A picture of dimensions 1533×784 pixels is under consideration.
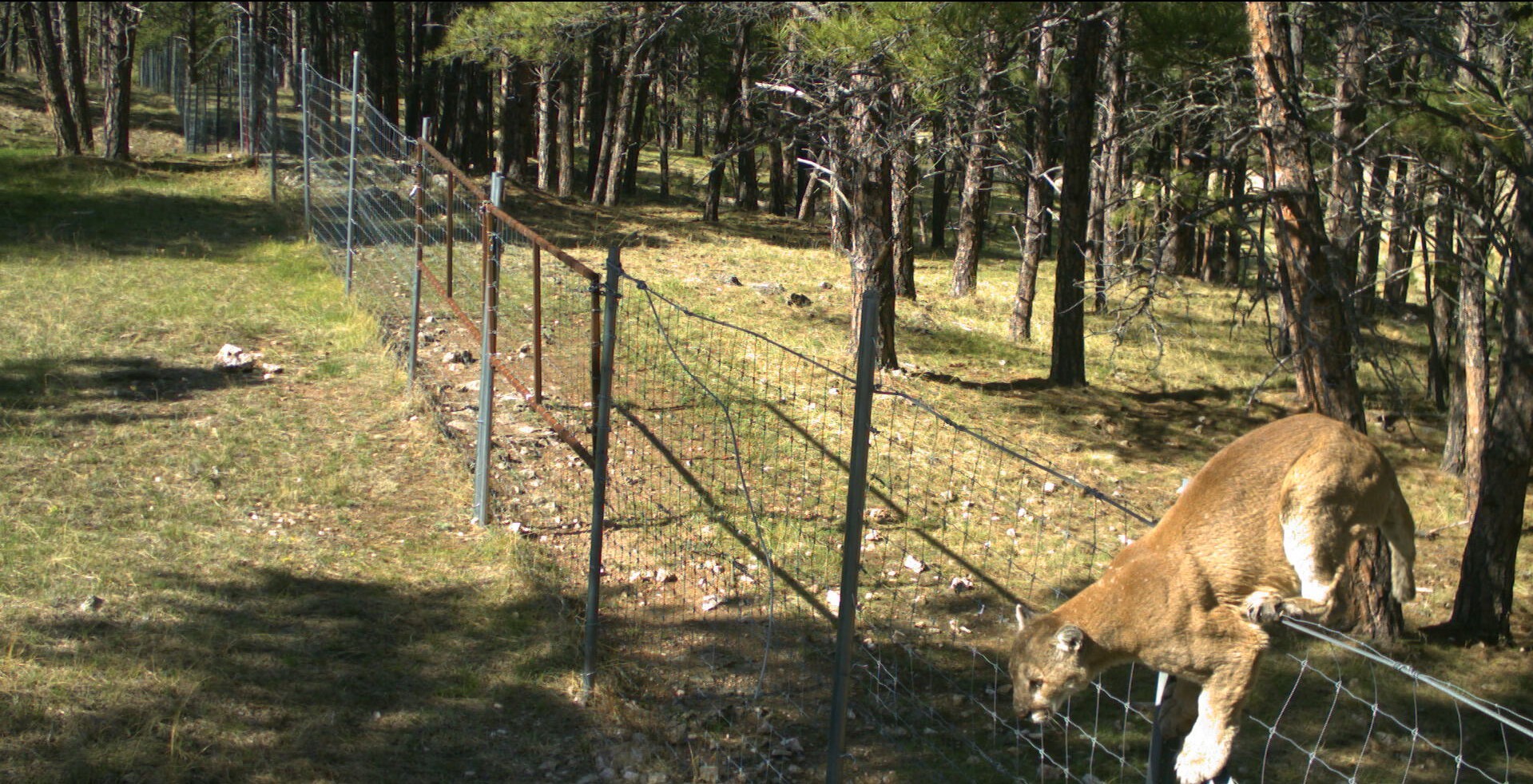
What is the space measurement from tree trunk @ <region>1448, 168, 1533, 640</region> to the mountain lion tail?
443cm

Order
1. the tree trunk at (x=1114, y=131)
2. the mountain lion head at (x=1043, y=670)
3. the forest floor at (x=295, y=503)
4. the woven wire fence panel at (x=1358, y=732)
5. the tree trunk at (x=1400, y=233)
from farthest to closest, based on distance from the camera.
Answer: the tree trunk at (x=1114, y=131), the tree trunk at (x=1400, y=233), the woven wire fence panel at (x=1358, y=732), the forest floor at (x=295, y=503), the mountain lion head at (x=1043, y=670)

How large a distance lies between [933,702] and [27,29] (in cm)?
2880

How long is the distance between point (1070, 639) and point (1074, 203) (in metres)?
9.78

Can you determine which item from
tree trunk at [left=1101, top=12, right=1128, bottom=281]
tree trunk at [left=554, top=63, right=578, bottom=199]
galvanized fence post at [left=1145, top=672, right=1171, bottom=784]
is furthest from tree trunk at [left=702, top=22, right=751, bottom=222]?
galvanized fence post at [left=1145, top=672, right=1171, bottom=784]

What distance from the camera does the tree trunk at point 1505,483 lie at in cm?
762

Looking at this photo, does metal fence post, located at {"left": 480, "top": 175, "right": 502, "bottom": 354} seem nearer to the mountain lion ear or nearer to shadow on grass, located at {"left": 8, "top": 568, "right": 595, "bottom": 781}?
shadow on grass, located at {"left": 8, "top": 568, "right": 595, "bottom": 781}

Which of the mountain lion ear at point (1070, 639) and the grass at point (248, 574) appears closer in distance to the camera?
the mountain lion ear at point (1070, 639)

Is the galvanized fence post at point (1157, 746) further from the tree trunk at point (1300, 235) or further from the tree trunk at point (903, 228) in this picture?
the tree trunk at point (903, 228)

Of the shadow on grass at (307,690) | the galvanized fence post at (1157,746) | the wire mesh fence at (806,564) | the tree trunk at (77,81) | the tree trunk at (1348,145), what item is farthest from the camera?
the tree trunk at (77,81)

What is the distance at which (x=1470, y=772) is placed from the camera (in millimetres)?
6039

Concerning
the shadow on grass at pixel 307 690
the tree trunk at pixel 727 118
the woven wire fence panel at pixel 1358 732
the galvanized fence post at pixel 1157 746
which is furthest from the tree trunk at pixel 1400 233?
the tree trunk at pixel 727 118

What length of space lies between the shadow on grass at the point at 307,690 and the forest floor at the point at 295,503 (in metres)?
0.01

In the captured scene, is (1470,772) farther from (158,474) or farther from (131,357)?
(131,357)

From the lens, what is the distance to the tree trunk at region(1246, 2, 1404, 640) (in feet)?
21.7
